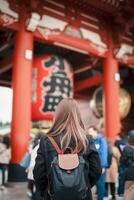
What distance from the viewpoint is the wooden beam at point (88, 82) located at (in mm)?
13323

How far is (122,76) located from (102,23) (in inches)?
193

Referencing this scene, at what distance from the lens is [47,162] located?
202 cm

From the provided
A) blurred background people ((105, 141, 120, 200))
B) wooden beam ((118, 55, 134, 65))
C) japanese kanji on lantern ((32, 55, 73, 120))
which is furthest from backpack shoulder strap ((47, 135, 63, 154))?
wooden beam ((118, 55, 134, 65))

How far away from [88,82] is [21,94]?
6.26 metres

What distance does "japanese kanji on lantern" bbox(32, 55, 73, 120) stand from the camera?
932 cm

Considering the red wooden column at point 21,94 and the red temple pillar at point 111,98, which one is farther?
the red temple pillar at point 111,98

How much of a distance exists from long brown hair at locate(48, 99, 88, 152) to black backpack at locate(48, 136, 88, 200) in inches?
3.0

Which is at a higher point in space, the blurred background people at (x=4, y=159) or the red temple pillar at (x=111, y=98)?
the red temple pillar at (x=111, y=98)

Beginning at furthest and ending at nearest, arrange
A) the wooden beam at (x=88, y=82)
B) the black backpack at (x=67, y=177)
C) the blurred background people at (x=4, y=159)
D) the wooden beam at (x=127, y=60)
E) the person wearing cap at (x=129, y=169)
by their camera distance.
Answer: the wooden beam at (x=88, y=82) → the wooden beam at (x=127, y=60) → the blurred background people at (x=4, y=159) → the person wearing cap at (x=129, y=169) → the black backpack at (x=67, y=177)

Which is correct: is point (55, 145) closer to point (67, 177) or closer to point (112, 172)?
point (67, 177)

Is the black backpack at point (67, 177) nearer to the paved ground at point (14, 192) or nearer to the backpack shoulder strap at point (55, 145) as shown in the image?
the backpack shoulder strap at point (55, 145)

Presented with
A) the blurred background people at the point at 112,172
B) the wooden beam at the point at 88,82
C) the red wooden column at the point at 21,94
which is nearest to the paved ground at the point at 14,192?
the red wooden column at the point at 21,94

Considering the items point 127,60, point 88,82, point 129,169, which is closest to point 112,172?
point 129,169

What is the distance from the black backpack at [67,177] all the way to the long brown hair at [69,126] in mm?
75
